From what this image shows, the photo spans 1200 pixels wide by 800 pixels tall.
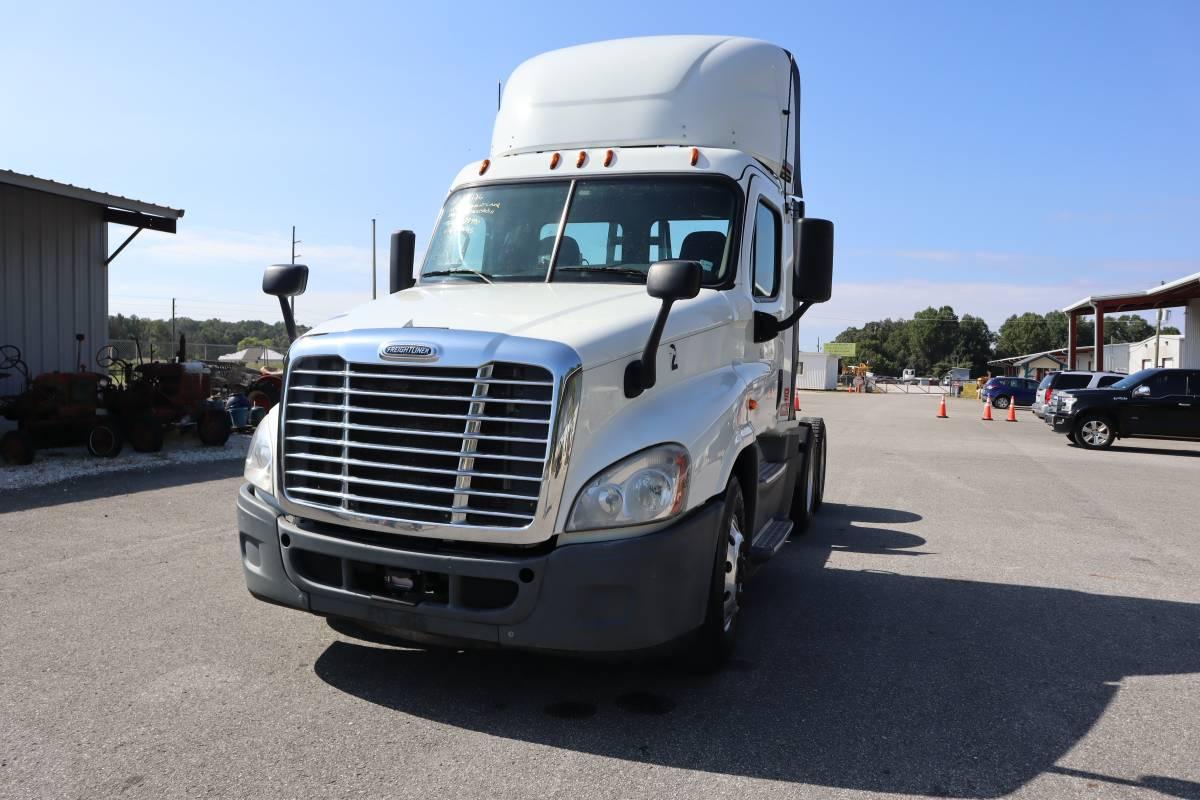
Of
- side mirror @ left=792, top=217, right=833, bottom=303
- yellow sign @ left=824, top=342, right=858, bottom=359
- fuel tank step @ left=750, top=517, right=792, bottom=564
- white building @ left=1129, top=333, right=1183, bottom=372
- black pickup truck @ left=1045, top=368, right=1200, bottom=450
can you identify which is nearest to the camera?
fuel tank step @ left=750, top=517, right=792, bottom=564

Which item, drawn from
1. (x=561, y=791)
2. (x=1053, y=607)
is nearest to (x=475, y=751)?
(x=561, y=791)

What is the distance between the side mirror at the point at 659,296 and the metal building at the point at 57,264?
39.7 feet

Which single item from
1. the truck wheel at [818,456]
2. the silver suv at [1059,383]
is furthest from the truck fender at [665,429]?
the silver suv at [1059,383]

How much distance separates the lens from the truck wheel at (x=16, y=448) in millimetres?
10703

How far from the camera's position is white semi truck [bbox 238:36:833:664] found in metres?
3.59

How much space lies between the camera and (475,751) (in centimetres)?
351

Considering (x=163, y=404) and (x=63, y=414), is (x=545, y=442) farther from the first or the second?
(x=163, y=404)

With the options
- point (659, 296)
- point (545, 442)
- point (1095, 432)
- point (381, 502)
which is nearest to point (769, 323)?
point (659, 296)

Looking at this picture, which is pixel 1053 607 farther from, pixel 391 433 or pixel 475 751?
pixel 391 433

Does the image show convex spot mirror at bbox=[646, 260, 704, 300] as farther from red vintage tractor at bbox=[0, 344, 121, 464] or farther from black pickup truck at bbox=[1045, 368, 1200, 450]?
black pickup truck at bbox=[1045, 368, 1200, 450]

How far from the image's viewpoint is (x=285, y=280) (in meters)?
4.86

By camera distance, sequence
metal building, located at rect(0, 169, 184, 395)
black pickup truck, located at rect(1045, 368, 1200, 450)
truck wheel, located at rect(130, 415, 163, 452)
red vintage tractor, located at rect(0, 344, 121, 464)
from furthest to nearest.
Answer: black pickup truck, located at rect(1045, 368, 1200, 450), metal building, located at rect(0, 169, 184, 395), truck wheel, located at rect(130, 415, 163, 452), red vintage tractor, located at rect(0, 344, 121, 464)

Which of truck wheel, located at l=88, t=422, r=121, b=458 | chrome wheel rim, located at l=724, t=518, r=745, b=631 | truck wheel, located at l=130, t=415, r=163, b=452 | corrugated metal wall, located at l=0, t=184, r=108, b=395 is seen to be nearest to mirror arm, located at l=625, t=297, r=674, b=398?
chrome wheel rim, located at l=724, t=518, r=745, b=631

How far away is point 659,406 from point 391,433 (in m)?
1.17
